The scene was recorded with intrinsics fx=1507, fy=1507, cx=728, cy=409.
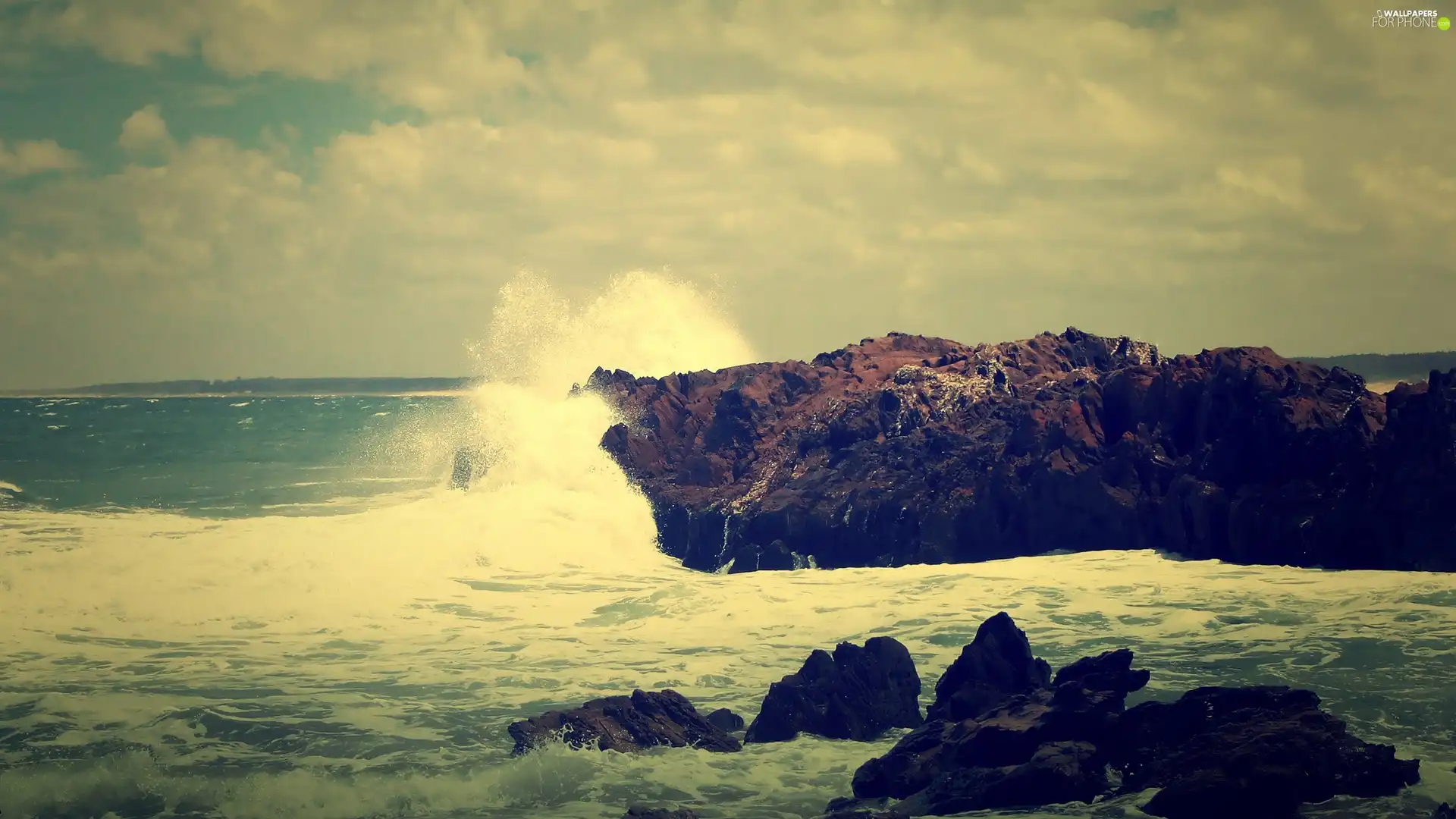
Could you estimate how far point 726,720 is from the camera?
2561 centimetres

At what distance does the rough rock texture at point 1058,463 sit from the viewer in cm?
3562

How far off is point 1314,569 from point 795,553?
13177mm

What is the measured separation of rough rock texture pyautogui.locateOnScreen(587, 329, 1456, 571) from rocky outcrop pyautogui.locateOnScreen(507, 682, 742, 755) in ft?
51.4

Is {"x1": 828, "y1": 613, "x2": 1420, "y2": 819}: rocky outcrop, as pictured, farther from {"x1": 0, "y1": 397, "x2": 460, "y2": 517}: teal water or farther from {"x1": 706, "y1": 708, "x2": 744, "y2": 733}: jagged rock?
{"x1": 0, "y1": 397, "x2": 460, "y2": 517}: teal water

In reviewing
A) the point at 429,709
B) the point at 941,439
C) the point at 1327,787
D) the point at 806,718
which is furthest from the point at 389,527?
the point at 1327,787

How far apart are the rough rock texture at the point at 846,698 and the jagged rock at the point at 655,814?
4.26m

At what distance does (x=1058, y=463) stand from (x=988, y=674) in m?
15.9

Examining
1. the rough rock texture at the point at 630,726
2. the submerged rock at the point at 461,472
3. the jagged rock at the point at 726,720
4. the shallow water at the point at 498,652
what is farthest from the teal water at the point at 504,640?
the submerged rock at the point at 461,472

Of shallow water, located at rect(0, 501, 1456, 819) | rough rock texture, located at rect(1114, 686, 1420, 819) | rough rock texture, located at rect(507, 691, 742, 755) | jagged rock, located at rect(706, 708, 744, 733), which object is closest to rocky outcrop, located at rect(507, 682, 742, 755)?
rough rock texture, located at rect(507, 691, 742, 755)

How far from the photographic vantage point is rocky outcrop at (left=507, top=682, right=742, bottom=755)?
2417 cm

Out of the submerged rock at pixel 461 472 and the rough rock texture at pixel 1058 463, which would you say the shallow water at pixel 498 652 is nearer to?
the rough rock texture at pixel 1058 463

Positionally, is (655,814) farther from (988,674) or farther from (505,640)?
(505,640)

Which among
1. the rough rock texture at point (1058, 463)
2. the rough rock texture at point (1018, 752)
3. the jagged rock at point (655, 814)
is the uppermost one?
the rough rock texture at point (1058, 463)

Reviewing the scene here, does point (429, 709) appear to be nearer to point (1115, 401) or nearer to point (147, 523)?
point (1115, 401)
